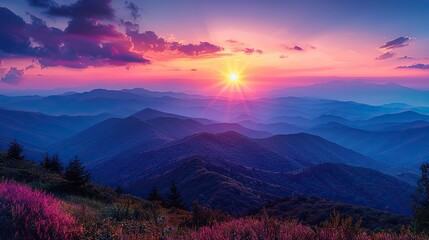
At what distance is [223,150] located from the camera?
642 feet

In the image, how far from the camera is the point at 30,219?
5.68 meters

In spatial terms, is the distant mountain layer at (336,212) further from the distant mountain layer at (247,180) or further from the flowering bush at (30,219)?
the distant mountain layer at (247,180)

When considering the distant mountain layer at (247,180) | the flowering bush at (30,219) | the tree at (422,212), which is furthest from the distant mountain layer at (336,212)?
the distant mountain layer at (247,180)

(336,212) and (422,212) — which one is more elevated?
(422,212)

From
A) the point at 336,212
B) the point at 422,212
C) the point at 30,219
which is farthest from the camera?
the point at 336,212

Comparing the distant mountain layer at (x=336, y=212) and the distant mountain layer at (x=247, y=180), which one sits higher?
the distant mountain layer at (x=336, y=212)

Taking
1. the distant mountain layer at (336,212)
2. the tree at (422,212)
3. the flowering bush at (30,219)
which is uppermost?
the flowering bush at (30,219)

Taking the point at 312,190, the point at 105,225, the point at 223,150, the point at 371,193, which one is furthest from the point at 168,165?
the point at 105,225

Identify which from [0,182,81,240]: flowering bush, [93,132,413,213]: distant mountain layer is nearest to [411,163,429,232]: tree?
[0,182,81,240]: flowering bush

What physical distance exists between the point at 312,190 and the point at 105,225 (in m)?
138

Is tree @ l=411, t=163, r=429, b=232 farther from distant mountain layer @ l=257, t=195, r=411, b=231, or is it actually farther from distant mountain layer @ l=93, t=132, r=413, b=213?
distant mountain layer @ l=93, t=132, r=413, b=213

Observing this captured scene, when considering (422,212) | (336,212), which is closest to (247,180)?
(336,212)

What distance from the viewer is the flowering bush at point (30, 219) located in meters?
5.15

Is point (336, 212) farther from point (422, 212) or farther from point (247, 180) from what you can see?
point (247, 180)
